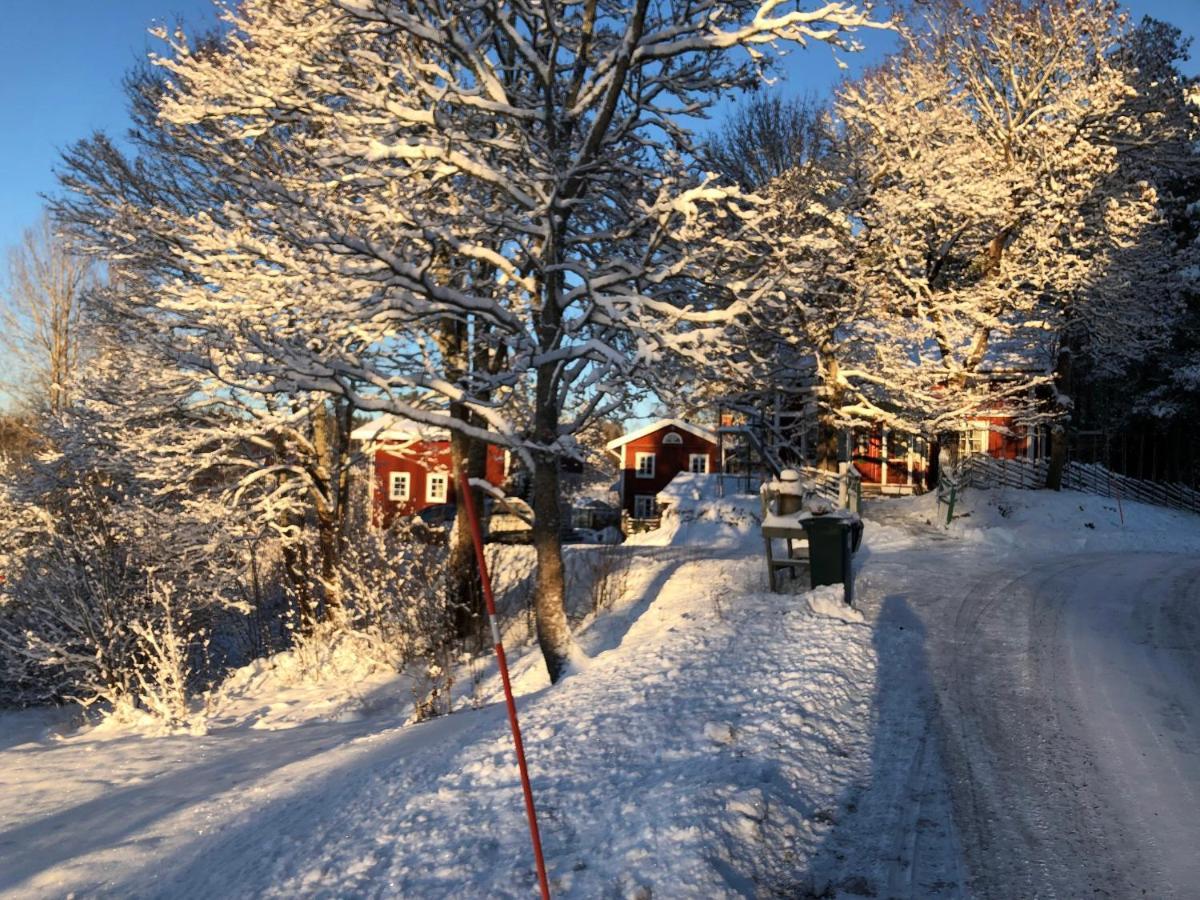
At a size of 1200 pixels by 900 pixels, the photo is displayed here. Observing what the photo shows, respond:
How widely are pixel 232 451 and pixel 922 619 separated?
11.8 metres

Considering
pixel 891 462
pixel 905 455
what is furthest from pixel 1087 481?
pixel 891 462

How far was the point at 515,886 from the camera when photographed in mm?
4191

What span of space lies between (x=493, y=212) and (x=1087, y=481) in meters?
23.1

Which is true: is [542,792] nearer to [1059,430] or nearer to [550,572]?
[550,572]

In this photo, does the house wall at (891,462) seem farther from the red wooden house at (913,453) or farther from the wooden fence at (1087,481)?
the wooden fence at (1087,481)

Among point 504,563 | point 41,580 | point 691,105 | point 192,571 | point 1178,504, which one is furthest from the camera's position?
point 1178,504

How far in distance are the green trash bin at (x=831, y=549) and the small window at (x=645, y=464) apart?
32861 mm

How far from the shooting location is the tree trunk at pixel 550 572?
368 inches

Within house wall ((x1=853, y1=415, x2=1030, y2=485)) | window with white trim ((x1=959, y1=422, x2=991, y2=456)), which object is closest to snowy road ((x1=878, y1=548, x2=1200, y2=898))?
window with white trim ((x1=959, y1=422, x2=991, y2=456))

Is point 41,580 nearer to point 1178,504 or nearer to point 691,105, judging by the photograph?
point 691,105

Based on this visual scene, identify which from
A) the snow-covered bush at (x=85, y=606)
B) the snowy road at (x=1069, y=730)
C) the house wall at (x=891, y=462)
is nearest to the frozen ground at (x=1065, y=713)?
the snowy road at (x=1069, y=730)

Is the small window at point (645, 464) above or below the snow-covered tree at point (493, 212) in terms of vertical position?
below

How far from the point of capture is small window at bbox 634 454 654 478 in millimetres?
42500

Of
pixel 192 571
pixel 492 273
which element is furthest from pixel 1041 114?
pixel 192 571
